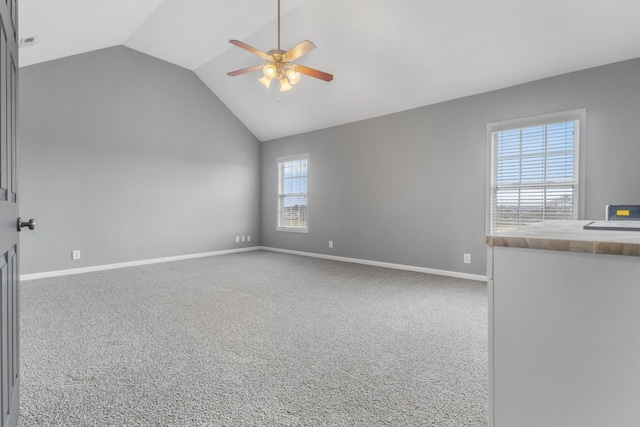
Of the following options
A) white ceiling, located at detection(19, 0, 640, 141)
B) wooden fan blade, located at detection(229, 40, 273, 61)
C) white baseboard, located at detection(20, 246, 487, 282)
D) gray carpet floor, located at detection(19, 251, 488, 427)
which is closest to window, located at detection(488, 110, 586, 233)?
white ceiling, located at detection(19, 0, 640, 141)

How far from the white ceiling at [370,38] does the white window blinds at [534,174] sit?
68cm

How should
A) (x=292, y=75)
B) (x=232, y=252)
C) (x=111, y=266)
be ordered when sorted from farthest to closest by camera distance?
(x=232, y=252) → (x=111, y=266) → (x=292, y=75)

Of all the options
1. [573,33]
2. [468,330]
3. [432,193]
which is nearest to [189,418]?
[468,330]

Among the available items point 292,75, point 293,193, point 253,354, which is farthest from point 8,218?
point 293,193

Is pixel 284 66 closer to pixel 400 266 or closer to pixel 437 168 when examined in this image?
pixel 437 168

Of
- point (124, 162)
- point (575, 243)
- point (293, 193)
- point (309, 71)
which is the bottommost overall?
point (575, 243)

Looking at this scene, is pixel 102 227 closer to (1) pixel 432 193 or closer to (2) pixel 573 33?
(1) pixel 432 193

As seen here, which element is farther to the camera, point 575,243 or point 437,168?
point 437,168

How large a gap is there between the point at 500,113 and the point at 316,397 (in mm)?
3989

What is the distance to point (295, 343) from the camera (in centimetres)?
236

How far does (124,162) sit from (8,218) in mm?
4656

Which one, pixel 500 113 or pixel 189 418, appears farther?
pixel 500 113

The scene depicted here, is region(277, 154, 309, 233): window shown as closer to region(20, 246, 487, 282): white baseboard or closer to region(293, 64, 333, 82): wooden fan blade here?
region(20, 246, 487, 282): white baseboard

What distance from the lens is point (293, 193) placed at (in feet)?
22.1
